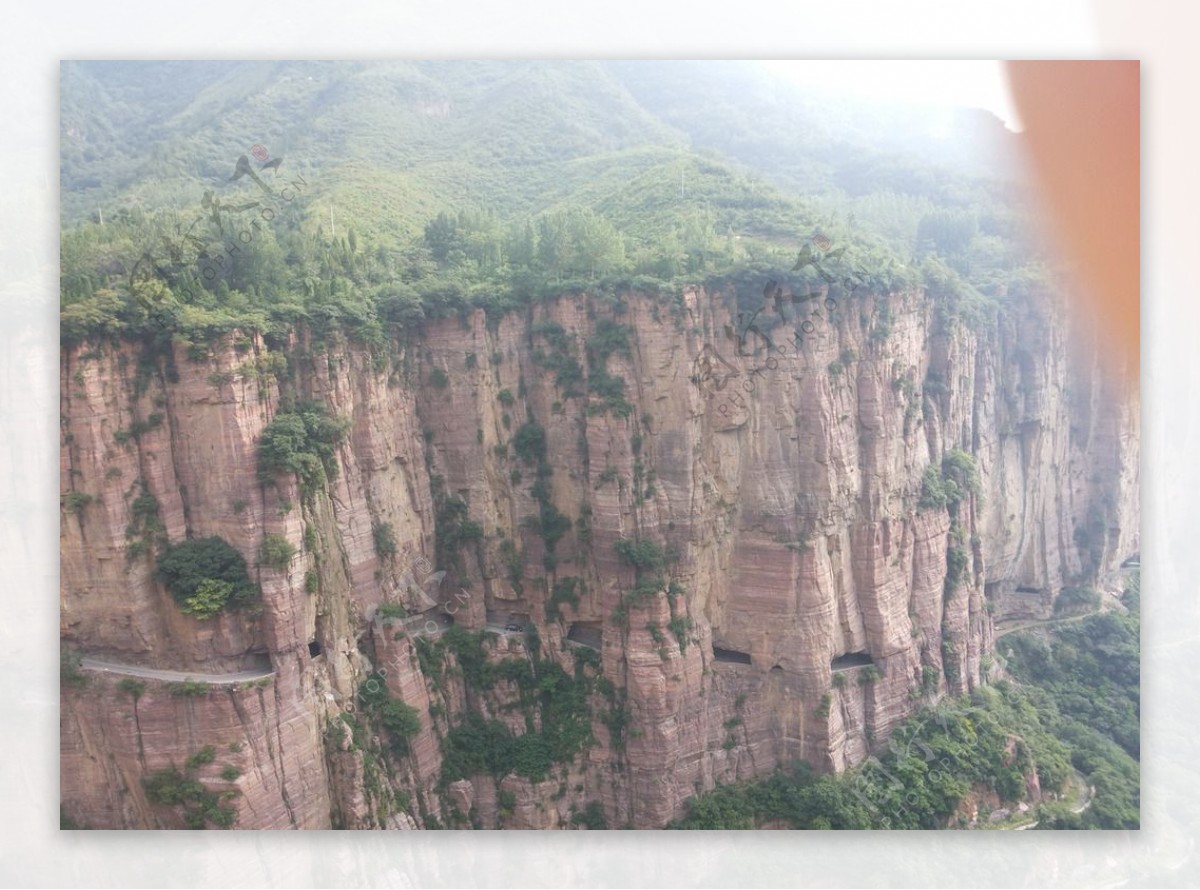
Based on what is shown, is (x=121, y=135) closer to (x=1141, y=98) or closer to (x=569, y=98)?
(x=569, y=98)

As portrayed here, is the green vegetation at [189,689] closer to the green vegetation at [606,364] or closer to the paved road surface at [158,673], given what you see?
the paved road surface at [158,673]

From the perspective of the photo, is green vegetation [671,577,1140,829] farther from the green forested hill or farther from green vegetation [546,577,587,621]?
the green forested hill

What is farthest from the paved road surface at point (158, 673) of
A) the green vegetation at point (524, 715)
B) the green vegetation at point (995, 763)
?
the green vegetation at point (995, 763)

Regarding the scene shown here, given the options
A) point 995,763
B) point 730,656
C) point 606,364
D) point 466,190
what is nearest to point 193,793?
point 730,656

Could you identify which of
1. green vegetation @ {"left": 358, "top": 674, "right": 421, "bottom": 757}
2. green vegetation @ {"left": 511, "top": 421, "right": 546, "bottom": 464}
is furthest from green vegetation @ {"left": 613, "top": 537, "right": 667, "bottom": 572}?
green vegetation @ {"left": 358, "top": 674, "right": 421, "bottom": 757}

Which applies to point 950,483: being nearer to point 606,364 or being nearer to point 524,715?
point 606,364
